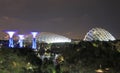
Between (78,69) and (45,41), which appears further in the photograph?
(45,41)

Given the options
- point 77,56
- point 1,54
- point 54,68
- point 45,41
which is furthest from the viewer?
point 45,41

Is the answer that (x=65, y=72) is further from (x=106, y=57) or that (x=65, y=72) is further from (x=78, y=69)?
(x=106, y=57)

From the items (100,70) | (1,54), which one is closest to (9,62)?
(1,54)

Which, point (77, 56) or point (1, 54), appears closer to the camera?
point (1, 54)

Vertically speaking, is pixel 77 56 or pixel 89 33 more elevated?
pixel 89 33

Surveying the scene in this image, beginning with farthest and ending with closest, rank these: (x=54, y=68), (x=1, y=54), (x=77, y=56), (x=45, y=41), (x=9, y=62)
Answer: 1. (x=45, y=41)
2. (x=54, y=68)
3. (x=77, y=56)
4. (x=1, y=54)
5. (x=9, y=62)

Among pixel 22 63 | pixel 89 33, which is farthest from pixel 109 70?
pixel 89 33

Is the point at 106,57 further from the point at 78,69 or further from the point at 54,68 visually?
the point at 54,68

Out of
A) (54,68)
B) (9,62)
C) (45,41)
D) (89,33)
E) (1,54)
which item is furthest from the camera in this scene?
(45,41)

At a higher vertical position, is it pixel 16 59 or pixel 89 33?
pixel 89 33
